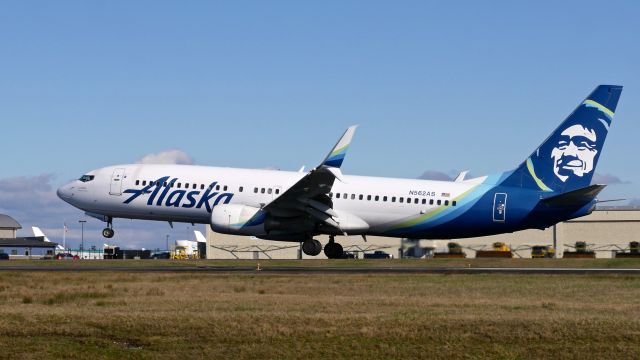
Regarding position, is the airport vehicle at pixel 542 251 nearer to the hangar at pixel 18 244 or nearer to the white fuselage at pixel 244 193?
the white fuselage at pixel 244 193

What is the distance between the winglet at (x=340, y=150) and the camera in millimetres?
54188

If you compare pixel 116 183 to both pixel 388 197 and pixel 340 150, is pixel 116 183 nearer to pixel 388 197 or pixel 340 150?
pixel 340 150

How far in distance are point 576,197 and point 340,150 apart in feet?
44.9

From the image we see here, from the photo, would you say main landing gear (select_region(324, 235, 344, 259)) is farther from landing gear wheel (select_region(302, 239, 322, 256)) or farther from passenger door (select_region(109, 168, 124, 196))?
passenger door (select_region(109, 168, 124, 196))

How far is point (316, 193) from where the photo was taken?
180 ft

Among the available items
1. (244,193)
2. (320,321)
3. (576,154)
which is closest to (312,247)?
(244,193)

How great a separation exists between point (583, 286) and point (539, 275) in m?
6.57

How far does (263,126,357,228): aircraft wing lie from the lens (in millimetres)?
53500

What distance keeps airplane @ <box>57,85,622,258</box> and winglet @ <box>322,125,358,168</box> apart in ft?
0.21

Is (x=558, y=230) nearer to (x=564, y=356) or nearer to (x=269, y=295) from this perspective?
(x=269, y=295)

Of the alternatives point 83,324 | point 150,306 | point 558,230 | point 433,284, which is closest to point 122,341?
point 83,324

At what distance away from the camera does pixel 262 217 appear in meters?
55.4

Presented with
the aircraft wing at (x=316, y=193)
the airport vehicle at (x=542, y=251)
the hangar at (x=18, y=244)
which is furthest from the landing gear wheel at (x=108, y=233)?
the hangar at (x=18, y=244)

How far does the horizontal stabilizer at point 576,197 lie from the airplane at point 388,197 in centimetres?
8
